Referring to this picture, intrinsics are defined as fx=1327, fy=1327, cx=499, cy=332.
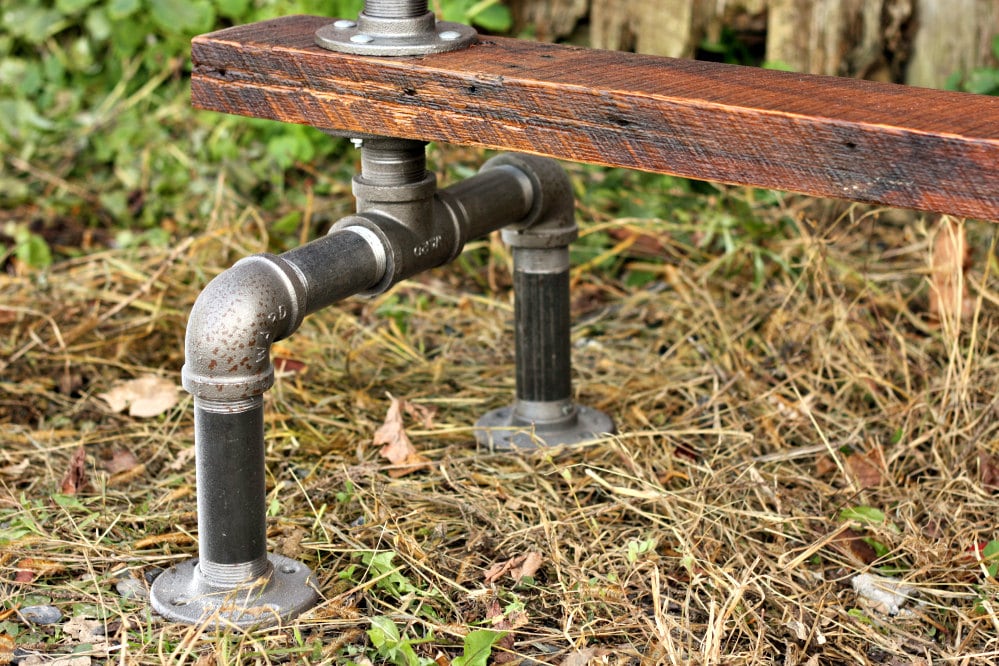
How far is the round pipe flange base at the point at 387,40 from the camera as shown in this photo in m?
1.70

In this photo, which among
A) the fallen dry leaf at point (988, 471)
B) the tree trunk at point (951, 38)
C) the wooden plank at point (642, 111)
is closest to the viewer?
the wooden plank at point (642, 111)

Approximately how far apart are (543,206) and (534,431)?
0.35 meters

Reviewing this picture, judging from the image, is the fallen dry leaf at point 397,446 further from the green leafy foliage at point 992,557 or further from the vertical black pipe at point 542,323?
the green leafy foliage at point 992,557

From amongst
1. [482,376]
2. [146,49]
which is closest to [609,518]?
[482,376]

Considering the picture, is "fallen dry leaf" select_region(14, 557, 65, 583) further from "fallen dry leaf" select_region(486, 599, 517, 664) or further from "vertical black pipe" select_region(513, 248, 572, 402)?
"vertical black pipe" select_region(513, 248, 572, 402)

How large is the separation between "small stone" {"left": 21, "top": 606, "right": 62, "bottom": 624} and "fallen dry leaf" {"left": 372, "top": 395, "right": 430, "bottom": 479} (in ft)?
1.78

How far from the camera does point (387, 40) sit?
5.65 ft

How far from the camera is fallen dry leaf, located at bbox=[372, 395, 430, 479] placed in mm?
2057

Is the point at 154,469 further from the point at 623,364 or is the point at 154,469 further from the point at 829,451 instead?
the point at 829,451

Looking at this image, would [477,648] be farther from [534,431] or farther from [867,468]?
[867,468]

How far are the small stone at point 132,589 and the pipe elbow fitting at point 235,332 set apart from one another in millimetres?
318

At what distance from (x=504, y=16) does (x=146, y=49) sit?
3.44ft

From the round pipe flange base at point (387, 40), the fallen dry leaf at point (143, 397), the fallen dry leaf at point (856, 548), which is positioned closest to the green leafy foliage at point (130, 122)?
the fallen dry leaf at point (143, 397)

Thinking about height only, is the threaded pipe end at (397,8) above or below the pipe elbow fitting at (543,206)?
above
